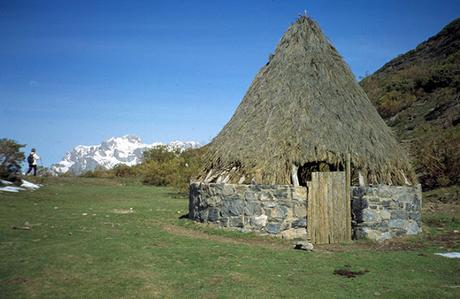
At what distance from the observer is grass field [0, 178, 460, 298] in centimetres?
621

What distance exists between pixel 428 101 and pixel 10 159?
92.1ft

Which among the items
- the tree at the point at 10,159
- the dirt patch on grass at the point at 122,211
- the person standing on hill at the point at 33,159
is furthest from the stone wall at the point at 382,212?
the person standing on hill at the point at 33,159

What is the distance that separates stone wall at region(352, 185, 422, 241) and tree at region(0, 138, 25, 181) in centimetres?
1578

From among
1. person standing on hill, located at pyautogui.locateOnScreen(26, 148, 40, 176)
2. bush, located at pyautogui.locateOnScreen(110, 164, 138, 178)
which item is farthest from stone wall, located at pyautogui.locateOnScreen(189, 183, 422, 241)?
bush, located at pyautogui.locateOnScreen(110, 164, 138, 178)

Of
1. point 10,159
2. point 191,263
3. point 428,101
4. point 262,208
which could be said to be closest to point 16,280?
point 191,263

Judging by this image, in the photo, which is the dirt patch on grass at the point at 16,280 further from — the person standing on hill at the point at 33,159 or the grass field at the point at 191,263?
the person standing on hill at the point at 33,159

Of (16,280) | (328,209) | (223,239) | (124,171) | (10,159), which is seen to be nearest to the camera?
(16,280)

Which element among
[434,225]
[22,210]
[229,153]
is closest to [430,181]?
[434,225]

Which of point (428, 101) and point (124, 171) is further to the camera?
point (124, 171)

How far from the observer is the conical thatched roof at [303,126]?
11.4m

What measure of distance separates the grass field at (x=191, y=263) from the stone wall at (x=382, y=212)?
44 centimetres

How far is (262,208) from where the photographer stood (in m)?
11.2

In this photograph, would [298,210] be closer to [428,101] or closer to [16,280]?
[16,280]

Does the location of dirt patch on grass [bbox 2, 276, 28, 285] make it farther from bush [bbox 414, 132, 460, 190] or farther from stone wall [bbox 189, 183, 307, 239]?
bush [bbox 414, 132, 460, 190]
